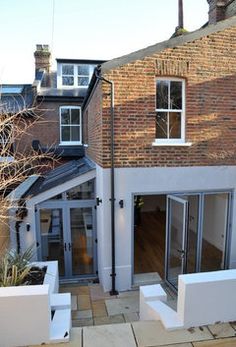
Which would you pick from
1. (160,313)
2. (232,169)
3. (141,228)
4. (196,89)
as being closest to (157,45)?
(196,89)

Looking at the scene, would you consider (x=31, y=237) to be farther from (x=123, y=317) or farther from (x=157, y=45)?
(x=157, y=45)

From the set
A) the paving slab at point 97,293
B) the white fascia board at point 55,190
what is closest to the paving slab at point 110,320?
the paving slab at point 97,293

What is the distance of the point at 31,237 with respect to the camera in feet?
25.9

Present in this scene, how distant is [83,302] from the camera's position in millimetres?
7000

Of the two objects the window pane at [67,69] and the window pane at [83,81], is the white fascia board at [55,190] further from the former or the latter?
the window pane at [67,69]

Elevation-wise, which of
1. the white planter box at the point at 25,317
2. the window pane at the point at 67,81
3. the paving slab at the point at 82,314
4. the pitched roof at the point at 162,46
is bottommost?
the paving slab at the point at 82,314

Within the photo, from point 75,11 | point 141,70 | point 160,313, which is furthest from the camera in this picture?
point 75,11

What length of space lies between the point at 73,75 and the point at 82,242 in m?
9.98

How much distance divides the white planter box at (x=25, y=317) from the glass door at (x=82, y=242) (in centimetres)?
383

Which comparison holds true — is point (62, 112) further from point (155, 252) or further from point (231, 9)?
point (231, 9)

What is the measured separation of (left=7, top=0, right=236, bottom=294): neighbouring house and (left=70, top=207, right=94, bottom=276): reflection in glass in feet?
0.11

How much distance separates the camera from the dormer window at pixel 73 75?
1470 centimetres

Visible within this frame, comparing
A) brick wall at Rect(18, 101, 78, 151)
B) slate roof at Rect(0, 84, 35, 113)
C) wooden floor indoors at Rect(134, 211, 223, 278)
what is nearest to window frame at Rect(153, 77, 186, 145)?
wooden floor indoors at Rect(134, 211, 223, 278)

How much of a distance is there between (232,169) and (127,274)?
13.3 ft
